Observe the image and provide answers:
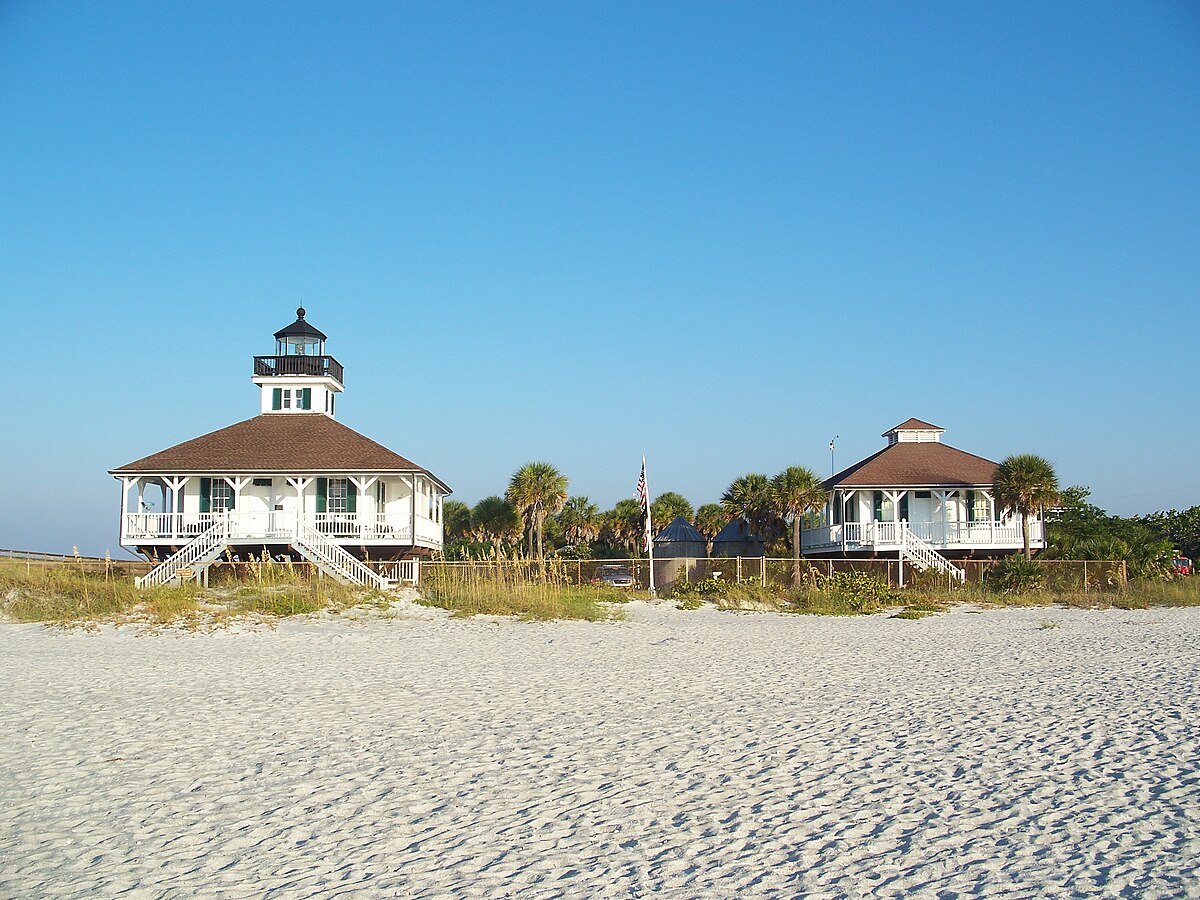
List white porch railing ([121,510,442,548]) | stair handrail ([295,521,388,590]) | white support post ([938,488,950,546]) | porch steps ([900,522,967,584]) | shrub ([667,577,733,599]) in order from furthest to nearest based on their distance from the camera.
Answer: white support post ([938,488,950,546]) < porch steps ([900,522,967,584]) < white porch railing ([121,510,442,548]) < shrub ([667,577,733,599]) < stair handrail ([295,521,388,590])

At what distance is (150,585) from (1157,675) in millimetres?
20651

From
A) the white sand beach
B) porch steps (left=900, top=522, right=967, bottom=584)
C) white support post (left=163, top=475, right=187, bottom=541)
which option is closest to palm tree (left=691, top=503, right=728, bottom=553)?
porch steps (left=900, top=522, right=967, bottom=584)

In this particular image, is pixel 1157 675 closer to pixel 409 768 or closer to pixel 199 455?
pixel 409 768

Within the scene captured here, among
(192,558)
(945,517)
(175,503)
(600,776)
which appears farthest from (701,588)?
(600,776)

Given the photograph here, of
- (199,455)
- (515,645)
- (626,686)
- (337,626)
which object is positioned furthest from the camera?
(199,455)

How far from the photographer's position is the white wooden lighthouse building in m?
29.2

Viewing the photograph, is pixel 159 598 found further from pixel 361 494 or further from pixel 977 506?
pixel 977 506

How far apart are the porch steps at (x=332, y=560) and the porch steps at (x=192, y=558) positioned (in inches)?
79.7

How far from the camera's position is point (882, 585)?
27281 millimetres

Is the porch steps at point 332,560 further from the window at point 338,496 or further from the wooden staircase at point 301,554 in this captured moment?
the window at point 338,496

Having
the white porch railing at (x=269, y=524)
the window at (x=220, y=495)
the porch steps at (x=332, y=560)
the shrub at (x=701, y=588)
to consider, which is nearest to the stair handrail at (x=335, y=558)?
the porch steps at (x=332, y=560)

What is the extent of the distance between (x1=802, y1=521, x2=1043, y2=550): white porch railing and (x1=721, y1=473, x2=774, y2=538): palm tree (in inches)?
116

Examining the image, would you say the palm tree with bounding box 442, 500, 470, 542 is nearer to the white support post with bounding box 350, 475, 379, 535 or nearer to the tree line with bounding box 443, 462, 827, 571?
the tree line with bounding box 443, 462, 827, 571

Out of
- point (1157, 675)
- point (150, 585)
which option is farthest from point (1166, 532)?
point (150, 585)
